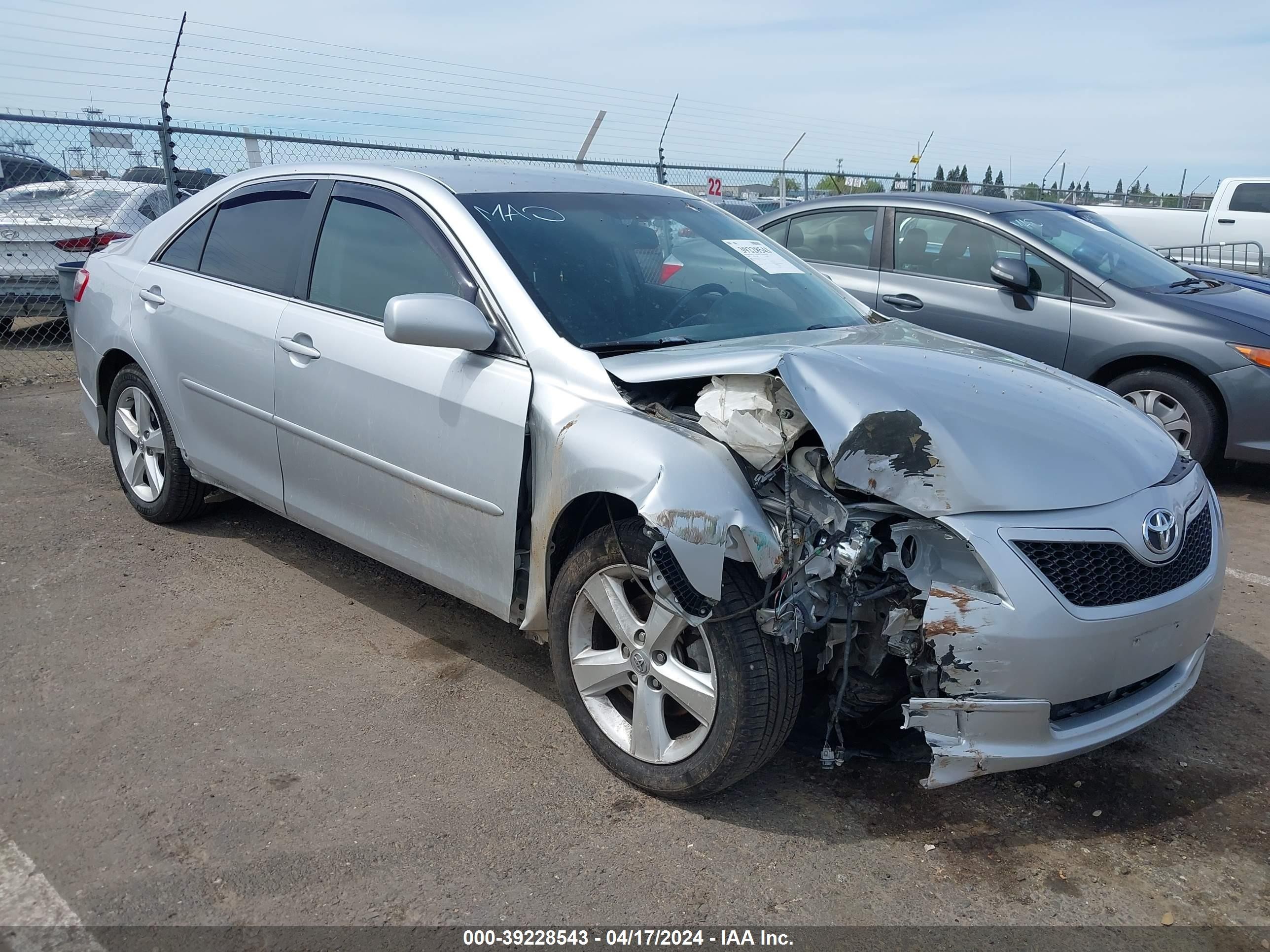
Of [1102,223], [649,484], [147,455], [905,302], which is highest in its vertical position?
[1102,223]

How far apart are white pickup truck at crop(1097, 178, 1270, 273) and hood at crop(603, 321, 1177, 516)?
11.3 metres

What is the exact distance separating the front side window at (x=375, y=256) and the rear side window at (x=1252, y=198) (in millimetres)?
13641

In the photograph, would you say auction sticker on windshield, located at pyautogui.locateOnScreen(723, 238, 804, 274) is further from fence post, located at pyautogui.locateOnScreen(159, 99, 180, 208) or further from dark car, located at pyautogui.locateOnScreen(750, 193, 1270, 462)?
fence post, located at pyautogui.locateOnScreen(159, 99, 180, 208)

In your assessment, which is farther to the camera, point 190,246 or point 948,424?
point 190,246

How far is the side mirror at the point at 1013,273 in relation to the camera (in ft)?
20.1

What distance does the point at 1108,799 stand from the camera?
9.59 feet

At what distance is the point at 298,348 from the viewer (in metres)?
3.71

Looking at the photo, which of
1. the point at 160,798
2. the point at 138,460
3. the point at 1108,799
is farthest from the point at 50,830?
the point at 1108,799

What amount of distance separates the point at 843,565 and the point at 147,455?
3.63 m

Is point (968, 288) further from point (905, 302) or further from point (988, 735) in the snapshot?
point (988, 735)

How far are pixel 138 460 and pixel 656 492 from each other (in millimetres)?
3312

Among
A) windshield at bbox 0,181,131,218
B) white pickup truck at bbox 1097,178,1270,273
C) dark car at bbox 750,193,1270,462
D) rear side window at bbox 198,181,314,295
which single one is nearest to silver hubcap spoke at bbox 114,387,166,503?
rear side window at bbox 198,181,314,295

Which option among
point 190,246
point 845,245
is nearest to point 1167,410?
point 845,245

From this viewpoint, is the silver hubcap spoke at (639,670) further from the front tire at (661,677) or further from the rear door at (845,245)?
the rear door at (845,245)
